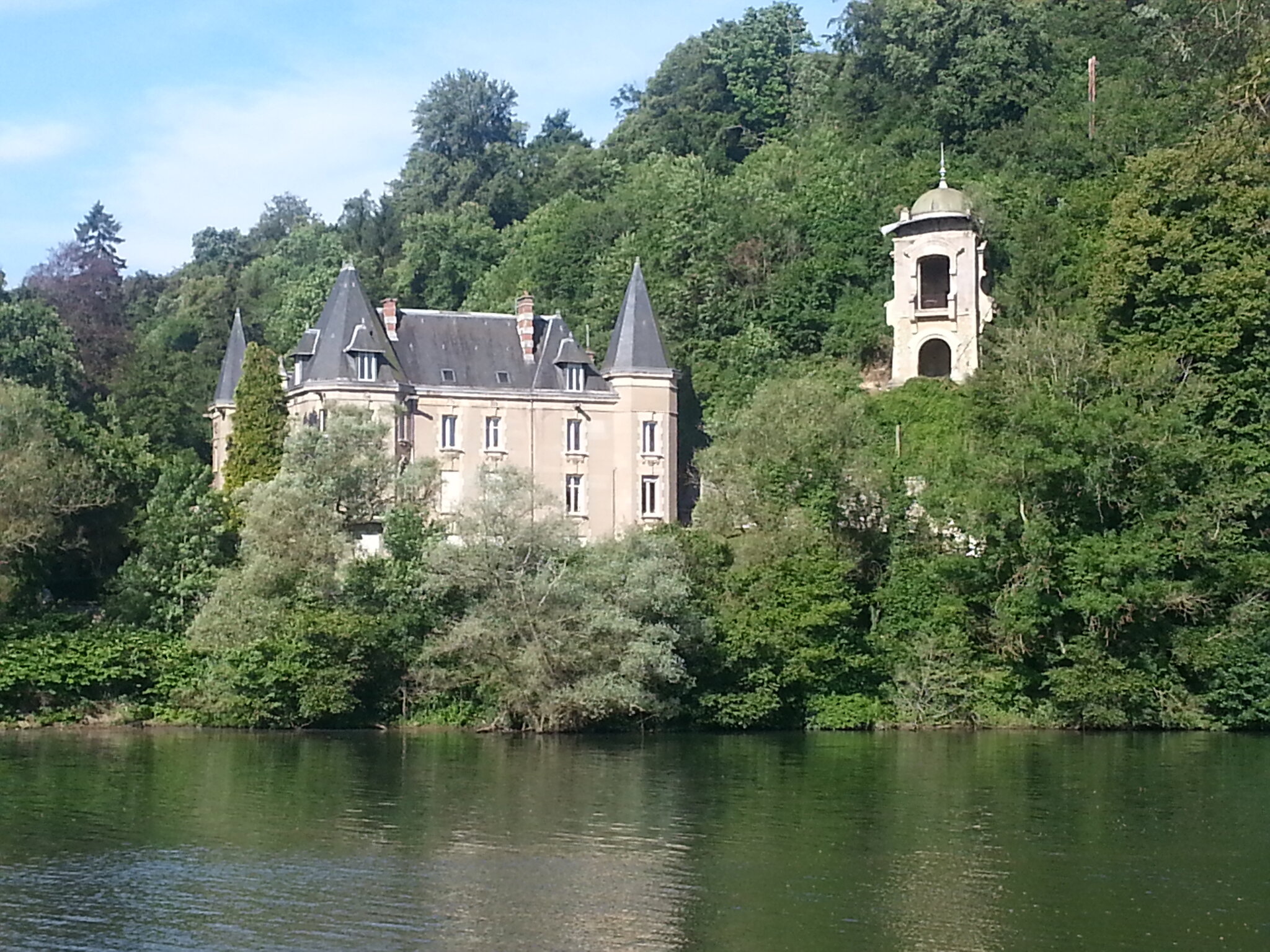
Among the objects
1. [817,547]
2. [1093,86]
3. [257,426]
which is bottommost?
[817,547]

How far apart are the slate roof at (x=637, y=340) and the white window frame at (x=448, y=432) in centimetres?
595

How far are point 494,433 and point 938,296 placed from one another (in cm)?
1871

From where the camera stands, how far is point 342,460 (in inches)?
1946

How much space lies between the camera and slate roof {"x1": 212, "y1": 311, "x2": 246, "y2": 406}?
67875mm

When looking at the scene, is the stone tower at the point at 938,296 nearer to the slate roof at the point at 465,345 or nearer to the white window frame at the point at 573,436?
the slate roof at the point at 465,345

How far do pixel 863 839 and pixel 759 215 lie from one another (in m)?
53.3

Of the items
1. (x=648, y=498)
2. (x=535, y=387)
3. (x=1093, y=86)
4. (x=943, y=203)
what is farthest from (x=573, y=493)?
(x=1093, y=86)

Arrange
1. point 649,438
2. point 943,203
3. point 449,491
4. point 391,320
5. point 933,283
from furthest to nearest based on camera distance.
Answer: point 933,283 < point 943,203 < point 649,438 < point 391,320 < point 449,491

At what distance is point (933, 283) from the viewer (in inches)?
2746

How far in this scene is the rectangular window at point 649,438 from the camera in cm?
6425

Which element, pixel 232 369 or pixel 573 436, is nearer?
pixel 573 436

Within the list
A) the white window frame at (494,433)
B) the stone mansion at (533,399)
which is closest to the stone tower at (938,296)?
the stone mansion at (533,399)

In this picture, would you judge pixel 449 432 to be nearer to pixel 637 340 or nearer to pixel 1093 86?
pixel 637 340

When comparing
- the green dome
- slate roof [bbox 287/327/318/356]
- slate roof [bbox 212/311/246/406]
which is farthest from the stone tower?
slate roof [bbox 212/311/246/406]
